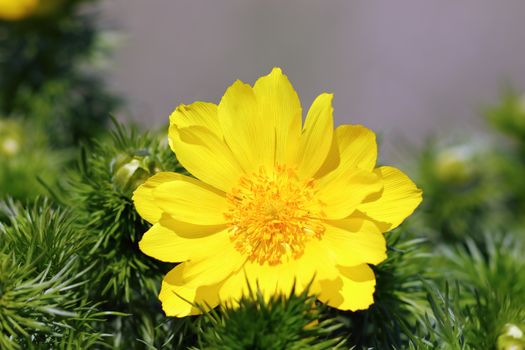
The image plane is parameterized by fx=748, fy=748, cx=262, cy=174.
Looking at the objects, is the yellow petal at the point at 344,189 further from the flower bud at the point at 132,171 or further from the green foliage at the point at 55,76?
the green foliage at the point at 55,76

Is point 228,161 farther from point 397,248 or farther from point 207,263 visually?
point 397,248

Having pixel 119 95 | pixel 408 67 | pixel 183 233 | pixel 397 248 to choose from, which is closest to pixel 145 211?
pixel 183 233

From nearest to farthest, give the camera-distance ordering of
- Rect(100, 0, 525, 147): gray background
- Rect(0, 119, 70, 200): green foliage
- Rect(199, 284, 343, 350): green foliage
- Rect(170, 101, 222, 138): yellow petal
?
Rect(199, 284, 343, 350): green foliage
Rect(170, 101, 222, 138): yellow petal
Rect(0, 119, 70, 200): green foliage
Rect(100, 0, 525, 147): gray background

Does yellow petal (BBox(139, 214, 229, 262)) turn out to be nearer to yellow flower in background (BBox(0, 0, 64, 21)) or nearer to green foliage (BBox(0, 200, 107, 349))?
green foliage (BBox(0, 200, 107, 349))

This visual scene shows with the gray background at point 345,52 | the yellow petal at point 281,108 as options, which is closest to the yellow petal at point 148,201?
the yellow petal at point 281,108

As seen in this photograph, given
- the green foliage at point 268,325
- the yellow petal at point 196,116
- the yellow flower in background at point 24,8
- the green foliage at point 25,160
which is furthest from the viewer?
the yellow flower in background at point 24,8

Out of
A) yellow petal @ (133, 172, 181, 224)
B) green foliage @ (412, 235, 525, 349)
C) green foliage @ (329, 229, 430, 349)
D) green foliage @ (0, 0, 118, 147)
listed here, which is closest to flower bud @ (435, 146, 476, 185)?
green foliage @ (412, 235, 525, 349)

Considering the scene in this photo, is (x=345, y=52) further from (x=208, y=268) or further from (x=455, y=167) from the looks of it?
(x=208, y=268)
